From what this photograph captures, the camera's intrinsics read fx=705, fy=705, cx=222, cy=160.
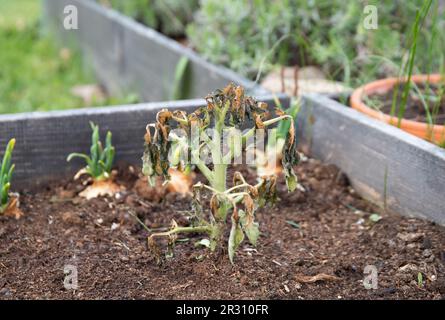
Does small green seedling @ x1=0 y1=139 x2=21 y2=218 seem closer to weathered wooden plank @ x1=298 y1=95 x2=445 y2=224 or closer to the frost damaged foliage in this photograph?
the frost damaged foliage

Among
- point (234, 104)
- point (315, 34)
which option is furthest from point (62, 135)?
point (315, 34)

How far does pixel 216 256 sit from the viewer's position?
2.25 meters

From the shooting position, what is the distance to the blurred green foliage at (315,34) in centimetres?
371

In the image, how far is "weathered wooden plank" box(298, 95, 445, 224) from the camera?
250 cm

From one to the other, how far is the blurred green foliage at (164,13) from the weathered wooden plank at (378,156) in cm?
230

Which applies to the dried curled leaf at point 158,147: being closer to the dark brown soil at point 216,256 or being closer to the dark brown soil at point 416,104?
the dark brown soil at point 216,256

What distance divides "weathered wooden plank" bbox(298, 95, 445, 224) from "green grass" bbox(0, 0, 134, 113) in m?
1.86

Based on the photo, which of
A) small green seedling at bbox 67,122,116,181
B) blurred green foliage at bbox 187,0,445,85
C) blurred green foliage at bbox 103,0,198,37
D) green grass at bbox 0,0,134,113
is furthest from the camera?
blurred green foliage at bbox 103,0,198,37

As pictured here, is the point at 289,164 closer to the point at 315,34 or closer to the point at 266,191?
the point at 266,191

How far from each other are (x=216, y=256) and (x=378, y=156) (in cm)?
88

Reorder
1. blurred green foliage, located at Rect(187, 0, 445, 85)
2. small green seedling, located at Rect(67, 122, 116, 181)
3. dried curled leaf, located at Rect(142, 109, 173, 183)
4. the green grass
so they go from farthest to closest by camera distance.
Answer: the green grass < blurred green foliage, located at Rect(187, 0, 445, 85) < small green seedling, located at Rect(67, 122, 116, 181) < dried curled leaf, located at Rect(142, 109, 173, 183)

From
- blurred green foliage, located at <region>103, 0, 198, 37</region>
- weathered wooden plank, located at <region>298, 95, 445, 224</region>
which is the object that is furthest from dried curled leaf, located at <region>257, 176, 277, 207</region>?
blurred green foliage, located at <region>103, 0, 198, 37</region>
